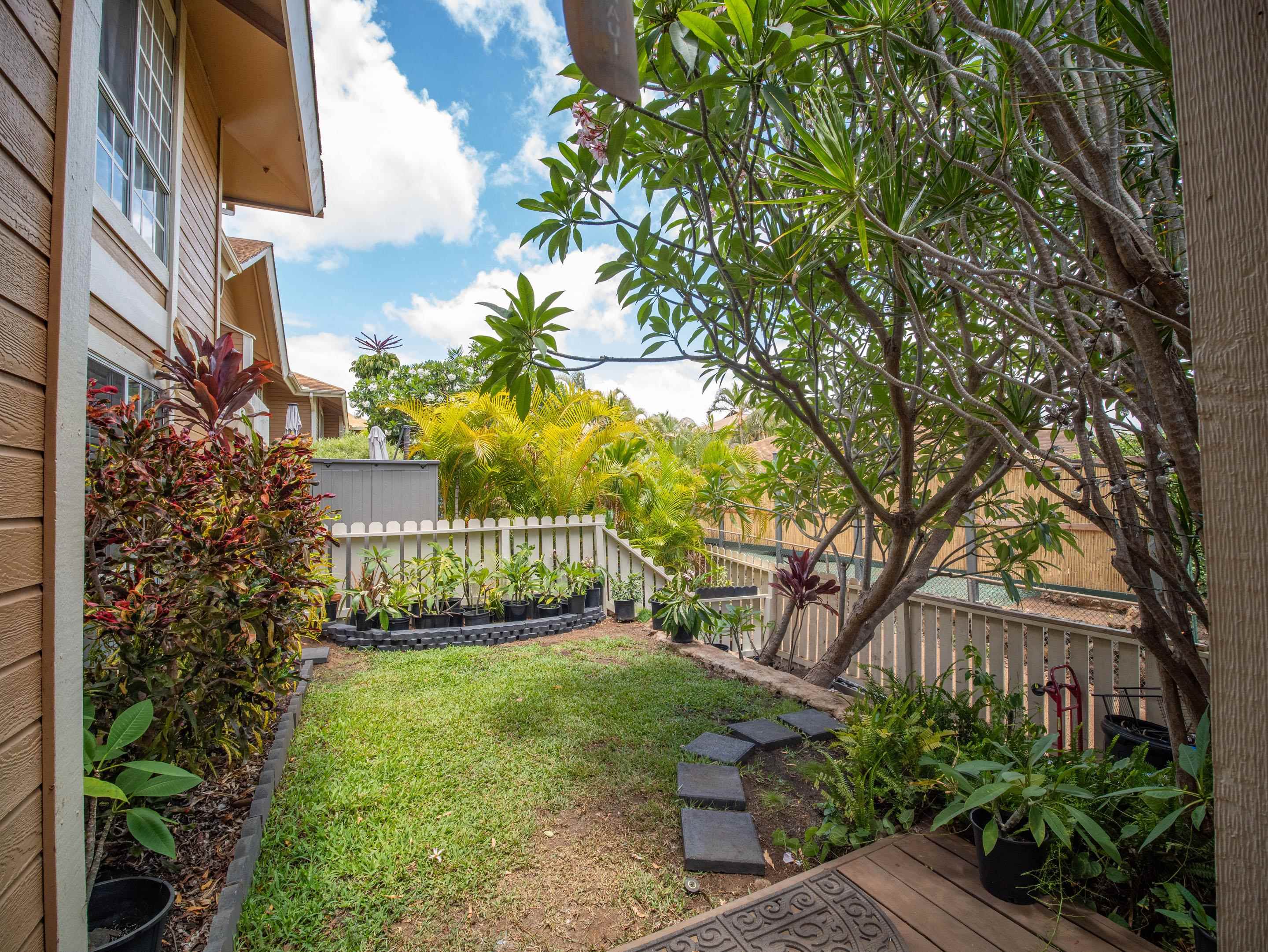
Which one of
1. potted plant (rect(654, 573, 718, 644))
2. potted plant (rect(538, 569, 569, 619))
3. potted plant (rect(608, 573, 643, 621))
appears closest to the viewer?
potted plant (rect(654, 573, 718, 644))

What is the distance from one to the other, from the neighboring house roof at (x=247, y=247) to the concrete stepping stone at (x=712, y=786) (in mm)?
8341

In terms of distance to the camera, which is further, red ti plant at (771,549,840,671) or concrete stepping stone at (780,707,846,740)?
red ti plant at (771,549,840,671)

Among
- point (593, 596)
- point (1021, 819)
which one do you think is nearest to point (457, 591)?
point (593, 596)

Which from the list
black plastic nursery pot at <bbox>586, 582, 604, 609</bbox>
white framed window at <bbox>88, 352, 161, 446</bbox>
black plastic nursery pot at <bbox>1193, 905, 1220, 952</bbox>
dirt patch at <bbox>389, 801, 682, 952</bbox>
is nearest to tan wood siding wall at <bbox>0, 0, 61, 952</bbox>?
dirt patch at <bbox>389, 801, 682, 952</bbox>

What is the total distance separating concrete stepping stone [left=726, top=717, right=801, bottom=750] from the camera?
2869 millimetres

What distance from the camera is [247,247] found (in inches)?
326

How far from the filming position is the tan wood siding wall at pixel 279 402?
1262 centimetres

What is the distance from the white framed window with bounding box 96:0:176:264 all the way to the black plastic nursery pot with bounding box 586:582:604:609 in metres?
4.34

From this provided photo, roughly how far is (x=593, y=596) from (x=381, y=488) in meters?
2.71

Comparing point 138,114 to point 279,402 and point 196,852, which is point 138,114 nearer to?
point 196,852

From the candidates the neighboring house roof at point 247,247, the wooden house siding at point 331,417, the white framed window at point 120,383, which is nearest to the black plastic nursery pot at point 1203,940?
the white framed window at point 120,383

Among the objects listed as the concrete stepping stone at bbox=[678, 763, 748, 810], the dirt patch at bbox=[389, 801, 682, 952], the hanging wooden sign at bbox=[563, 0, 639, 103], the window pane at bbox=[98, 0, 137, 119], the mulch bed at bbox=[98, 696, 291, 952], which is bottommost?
the dirt patch at bbox=[389, 801, 682, 952]

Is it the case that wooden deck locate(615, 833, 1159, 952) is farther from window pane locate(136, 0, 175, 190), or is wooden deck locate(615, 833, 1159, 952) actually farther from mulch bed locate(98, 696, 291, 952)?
window pane locate(136, 0, 175, 190)

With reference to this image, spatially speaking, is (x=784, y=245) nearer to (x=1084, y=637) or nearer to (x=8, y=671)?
(x=8, y=671)
